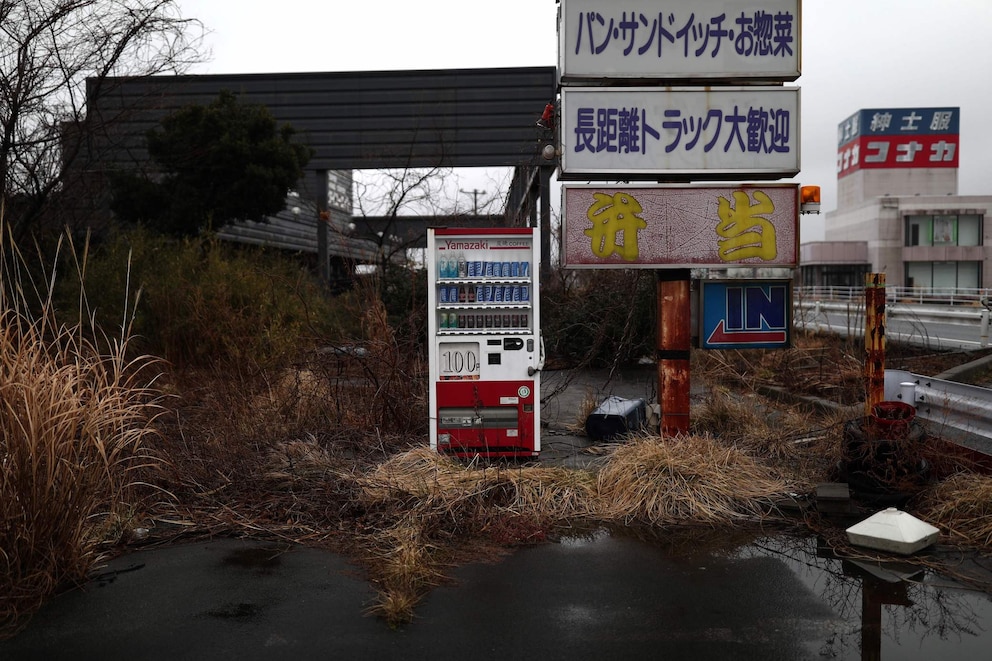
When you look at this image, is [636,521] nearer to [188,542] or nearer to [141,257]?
[188,542]

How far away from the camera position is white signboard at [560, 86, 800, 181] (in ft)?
25.4

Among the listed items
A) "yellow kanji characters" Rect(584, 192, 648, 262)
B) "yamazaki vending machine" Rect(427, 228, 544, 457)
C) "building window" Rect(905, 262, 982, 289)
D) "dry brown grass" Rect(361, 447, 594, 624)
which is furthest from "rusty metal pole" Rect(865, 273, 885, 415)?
"building window" Rect(905, 262, 982, 289)

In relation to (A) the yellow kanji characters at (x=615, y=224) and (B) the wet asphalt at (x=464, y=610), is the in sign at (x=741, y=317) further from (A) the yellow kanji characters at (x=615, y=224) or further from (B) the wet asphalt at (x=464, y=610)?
(B) the wet asphalt at (x=464, y=610)

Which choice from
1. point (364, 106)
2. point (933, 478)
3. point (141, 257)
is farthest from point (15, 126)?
point (364, 106)

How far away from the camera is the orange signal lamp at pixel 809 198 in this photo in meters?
7.67

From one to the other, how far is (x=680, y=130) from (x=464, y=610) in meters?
5.15

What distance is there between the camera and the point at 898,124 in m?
66.1

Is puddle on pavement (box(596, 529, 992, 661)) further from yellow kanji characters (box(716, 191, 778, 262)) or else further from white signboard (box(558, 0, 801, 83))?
white signboard (box(558, 0, 801, 83))

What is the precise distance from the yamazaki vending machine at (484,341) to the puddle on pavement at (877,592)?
83.6 inches

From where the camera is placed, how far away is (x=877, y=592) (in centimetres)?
484

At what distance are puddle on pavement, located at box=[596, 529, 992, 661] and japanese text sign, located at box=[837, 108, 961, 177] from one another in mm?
68639

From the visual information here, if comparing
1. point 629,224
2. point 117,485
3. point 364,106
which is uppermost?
point 364,106

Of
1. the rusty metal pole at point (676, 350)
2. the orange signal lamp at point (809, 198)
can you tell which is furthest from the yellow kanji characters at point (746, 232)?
the rusty metal pole at point (676, 350)

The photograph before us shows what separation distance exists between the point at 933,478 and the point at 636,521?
2495 millimetres
